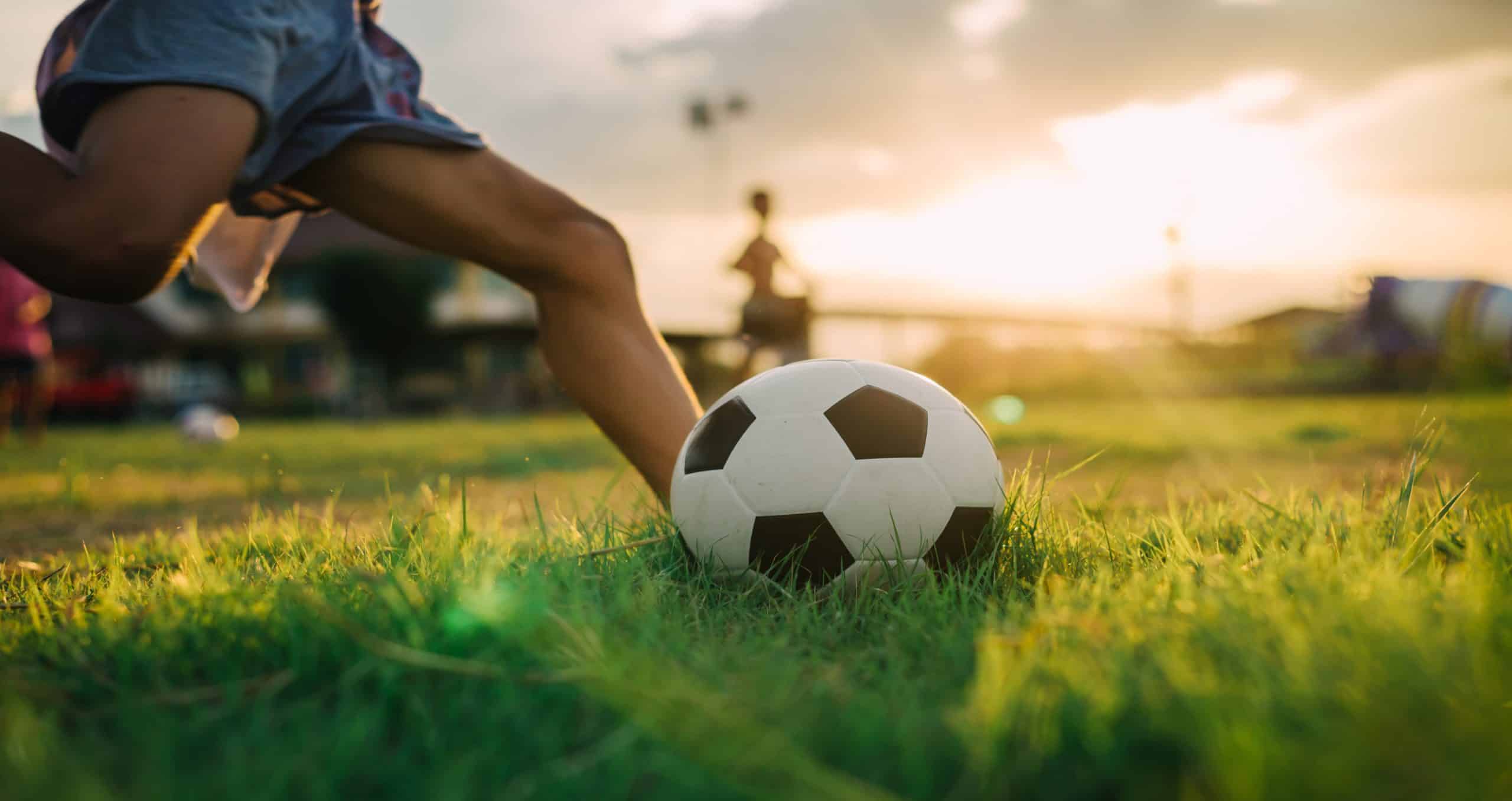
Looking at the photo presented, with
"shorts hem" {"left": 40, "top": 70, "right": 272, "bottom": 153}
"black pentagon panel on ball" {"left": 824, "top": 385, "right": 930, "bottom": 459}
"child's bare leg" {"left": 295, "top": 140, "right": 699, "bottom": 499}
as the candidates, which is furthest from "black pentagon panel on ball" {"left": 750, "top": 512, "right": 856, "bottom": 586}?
"shorts hem" {"left": 40, "top": 70, "right": 272, "bottom": 153}

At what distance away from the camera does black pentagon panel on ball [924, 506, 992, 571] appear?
1.91 metres

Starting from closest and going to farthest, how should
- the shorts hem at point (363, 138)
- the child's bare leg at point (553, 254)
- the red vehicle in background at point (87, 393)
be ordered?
the shorts hem at point (363, 138), the child's bare leg at point (553, 254), the red vehicle in background at point (87, 393)

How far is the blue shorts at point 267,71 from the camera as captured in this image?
1868 millimetres

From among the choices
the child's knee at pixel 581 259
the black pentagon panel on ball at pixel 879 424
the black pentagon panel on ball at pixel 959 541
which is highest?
the child's knee at pixel 581 259

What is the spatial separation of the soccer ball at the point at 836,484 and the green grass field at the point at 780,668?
9 centimetres

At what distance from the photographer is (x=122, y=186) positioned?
181 cm

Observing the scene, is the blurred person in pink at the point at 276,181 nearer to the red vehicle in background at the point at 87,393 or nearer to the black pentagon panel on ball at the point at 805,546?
the black pentagon panel on ball at the point at 805,546

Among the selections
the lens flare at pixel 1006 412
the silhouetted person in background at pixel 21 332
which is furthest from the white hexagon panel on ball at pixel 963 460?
the silhouetted person in background at pixel 21 332

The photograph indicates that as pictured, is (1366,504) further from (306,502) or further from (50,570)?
(306,502)

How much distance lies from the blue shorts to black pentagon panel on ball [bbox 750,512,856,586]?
1236mm

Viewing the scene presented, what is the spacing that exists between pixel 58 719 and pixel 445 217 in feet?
4.48

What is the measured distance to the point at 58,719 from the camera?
1223 mm

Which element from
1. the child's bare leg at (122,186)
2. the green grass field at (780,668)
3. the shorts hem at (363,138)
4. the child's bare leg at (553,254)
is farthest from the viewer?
the child's bare leg at (553,254)

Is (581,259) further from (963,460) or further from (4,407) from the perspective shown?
(4,407)
